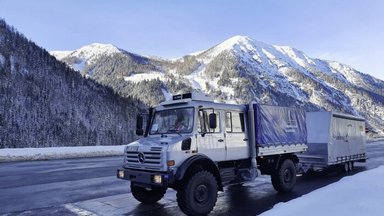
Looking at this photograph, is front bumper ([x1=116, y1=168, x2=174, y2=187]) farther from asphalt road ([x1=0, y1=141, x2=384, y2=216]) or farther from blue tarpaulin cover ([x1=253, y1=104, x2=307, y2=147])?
blue tarpaulin cover ([x1=253, y1=104, x2=307, y2=147])

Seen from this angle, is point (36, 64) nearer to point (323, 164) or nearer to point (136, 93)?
point (136, 93)

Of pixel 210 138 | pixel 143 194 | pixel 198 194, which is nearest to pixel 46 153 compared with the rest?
pixel 143 194

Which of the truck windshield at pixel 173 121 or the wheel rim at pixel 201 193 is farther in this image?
the truck windshield at pixel 173 121

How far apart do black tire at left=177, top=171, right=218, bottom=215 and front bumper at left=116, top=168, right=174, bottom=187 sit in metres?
0.45

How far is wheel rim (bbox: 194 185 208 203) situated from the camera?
8.46 meters

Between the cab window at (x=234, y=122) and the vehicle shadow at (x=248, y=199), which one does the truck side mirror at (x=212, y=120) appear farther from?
the vehicle shadow at (x=248, y=199)

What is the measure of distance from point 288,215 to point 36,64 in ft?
350

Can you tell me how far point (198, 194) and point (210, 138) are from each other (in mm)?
1468

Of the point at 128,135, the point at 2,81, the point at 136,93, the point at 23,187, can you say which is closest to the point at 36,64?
the point at 2,81

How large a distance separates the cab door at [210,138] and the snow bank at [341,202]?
195 cm

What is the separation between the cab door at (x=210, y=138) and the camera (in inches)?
355

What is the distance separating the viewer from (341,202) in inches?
311

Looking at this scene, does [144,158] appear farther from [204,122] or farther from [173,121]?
[204,122]

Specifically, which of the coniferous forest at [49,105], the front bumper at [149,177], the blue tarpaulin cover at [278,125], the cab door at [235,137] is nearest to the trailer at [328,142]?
the blue tarpaulin cover at [278,125]
